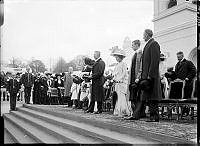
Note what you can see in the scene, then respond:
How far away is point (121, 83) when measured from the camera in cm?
656

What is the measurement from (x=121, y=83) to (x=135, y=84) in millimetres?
1254

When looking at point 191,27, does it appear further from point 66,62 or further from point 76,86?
point 66,62

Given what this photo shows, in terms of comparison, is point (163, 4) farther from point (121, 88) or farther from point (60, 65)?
point (60, 65)

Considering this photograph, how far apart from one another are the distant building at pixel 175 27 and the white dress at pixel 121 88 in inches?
75.5

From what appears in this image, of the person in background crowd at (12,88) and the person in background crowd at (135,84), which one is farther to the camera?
the person in background crowd at (12,88)

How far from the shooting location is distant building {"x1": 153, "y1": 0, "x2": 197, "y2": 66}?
316 inches

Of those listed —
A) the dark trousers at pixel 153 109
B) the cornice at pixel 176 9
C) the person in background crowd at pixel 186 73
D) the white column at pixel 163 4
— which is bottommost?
the dark trousers at pixel 153 109

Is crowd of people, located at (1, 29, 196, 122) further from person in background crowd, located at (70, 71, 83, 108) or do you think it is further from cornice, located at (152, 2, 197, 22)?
cornice, located at (152, 2, 197, 22)

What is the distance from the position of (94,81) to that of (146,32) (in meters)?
2.53

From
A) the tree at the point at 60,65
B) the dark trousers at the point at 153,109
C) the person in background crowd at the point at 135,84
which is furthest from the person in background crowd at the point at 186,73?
the tree at the point at 60,65

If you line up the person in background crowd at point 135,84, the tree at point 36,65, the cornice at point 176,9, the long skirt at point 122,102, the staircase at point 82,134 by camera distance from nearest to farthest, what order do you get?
the staircase at point 82,134 → the person in background crowd at point 135,84 → the long skirt at point 122,102 → the cornice at point 176,9 → the tree at point 36,65

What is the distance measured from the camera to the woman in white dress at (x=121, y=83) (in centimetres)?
649

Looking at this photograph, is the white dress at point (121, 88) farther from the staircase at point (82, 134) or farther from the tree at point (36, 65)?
the tree at point (36, 65)

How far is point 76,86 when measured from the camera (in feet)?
31.4
